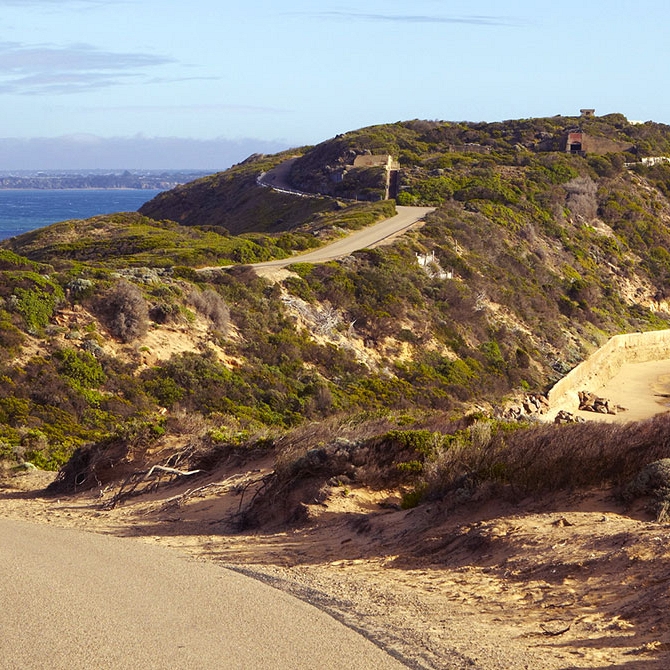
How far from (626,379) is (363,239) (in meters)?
14.5

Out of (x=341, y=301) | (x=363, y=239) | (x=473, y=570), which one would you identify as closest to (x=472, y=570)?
(x=473, y=570)

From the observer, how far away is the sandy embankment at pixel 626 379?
35.8 meters

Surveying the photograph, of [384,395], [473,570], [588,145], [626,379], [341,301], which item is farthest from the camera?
[588,145]

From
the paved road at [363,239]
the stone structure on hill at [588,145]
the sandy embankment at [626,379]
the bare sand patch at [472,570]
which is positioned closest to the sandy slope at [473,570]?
the bare sand patch at [472,570]

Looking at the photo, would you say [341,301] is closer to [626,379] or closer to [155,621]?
[626,379]

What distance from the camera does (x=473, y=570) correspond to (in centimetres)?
826

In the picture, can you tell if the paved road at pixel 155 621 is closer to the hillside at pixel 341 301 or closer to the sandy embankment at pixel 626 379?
the hillside at pixel 341 301

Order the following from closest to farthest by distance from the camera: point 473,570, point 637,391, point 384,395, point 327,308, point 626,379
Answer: point 473,570, point 384,395, point 327,308, point 637,391, point 626,379

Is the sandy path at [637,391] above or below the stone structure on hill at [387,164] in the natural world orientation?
below

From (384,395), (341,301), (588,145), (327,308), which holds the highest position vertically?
(588,145)

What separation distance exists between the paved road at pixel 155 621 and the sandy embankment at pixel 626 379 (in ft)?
87.0

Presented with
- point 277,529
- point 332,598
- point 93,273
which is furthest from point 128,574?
point 93,273

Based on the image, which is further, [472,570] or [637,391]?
[637,391]

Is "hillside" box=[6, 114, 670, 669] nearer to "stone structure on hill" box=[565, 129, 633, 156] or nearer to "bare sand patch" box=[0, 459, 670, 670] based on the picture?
"bare sand patch" box=[0, 459, 670, 670]
